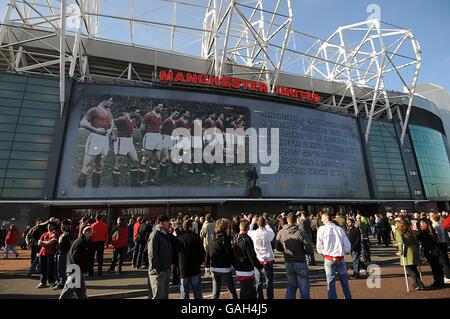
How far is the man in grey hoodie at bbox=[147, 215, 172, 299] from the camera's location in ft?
18.0

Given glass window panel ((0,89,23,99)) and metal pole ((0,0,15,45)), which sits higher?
metal pole ((0,0,15,45))

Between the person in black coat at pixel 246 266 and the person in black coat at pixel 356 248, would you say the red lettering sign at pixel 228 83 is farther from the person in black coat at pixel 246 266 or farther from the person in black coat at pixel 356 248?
the person in black coat at pixel 246 266

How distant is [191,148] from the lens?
87.0 ft

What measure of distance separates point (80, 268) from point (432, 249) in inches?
393

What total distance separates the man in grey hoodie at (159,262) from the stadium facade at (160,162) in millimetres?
18949

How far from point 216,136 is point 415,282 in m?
22.0

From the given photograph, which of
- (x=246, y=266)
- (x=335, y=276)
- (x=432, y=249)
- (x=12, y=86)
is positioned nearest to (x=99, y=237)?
(x=246, y=266)

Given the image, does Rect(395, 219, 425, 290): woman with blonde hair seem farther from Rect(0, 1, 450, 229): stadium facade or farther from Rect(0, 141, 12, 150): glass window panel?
Rect(0, 141, 12, 150): glass window panel

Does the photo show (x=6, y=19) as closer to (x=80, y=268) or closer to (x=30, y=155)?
(x=30, y=155)

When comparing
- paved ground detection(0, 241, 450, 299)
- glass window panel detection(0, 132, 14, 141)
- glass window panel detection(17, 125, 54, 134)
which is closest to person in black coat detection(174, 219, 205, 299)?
paved ground detection(0, 241, 450, 299)

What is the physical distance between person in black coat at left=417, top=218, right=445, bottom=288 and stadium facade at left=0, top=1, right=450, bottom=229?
751 inches
